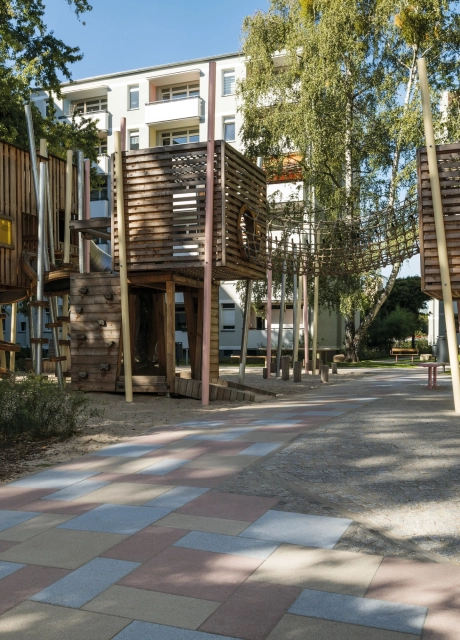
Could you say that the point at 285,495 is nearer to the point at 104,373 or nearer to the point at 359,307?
the point at 104,373

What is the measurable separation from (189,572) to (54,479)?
8.91 ft

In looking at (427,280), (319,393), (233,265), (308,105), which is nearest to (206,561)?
(427,280)

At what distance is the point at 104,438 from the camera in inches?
323

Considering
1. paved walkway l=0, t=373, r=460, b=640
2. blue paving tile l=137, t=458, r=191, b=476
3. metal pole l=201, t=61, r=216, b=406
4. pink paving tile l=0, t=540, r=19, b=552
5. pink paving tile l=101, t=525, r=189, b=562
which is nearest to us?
paved walkway l=0, t=373, r=460, b=640

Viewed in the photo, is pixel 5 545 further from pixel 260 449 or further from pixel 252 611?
pixel 260 449

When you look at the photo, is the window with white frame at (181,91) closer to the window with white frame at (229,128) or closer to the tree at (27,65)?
the window with white frame at (229,128)

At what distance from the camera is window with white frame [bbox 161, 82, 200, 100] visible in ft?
142

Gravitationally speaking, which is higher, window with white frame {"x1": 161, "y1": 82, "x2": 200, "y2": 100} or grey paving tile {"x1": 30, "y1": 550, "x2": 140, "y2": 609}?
window with white frame {"x1": 161, "y1": 82, "x2": 200, "y2": 100}

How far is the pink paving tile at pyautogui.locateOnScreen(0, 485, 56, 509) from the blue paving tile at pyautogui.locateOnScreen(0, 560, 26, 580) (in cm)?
128

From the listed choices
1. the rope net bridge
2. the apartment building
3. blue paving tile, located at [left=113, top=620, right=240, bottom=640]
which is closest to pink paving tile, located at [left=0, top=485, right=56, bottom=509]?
blue paving tile, located at [left=113, top=620, right=240, bottom=640]

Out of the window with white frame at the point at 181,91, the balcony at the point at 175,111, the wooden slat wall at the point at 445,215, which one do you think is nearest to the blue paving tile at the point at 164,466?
the wooden slat wall at the point at 445,215

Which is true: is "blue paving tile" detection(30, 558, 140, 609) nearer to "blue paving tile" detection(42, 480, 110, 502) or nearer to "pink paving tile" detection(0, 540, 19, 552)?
"pink paving tile" detection(0, 540, 19, 552)

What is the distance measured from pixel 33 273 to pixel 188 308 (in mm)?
3426

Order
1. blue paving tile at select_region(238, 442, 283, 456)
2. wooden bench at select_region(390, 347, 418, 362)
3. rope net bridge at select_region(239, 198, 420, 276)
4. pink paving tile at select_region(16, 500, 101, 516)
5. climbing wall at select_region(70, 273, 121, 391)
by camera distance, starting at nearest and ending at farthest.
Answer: pink paving tile at select_region(16, 500, 101, 516) < blue paving tile at select_region(238, 442, 283, 456) < rope net bridge at select_region(239, 198, 420, 276) < climbing wall at select_region(70, 273, 121, 391) < wooden bench at select_region(390, 347, 418, 362)
